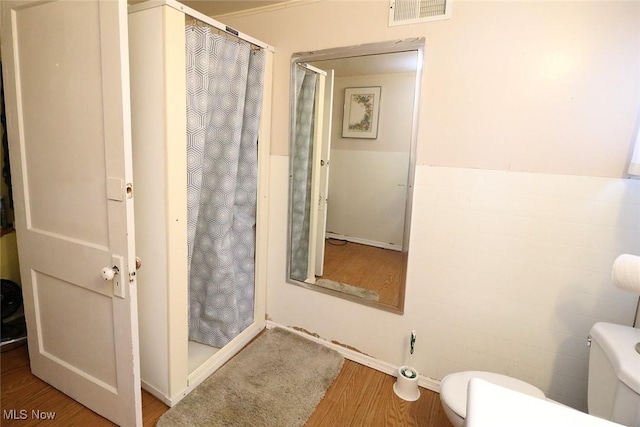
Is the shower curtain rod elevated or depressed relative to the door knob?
elevated

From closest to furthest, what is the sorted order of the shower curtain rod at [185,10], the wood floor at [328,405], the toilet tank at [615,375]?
the toilet tank at [615,375] < the shower curtain rod at [185,10] < the wood floor at [328,405]

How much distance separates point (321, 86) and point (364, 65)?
30 centimetres

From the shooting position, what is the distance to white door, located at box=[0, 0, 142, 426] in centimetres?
116

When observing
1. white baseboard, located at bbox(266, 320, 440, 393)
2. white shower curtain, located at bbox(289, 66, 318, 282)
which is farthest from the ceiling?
white baseboard, located at bbox(266, 320, 440, 393)

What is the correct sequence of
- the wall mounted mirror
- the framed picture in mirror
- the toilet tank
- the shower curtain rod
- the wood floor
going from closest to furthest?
the toilet tank → the shower curtain rod → the wood floor → the wall mounted mirror → the framed picture in mirror

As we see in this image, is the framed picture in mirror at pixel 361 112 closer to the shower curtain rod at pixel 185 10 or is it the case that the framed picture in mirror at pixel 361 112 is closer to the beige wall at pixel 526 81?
the beige wall at pixel 526 81

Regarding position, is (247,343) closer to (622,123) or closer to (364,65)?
(364,65)

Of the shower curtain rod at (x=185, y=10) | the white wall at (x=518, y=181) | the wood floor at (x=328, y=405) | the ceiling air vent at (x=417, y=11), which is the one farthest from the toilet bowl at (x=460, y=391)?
the shower curtain rod at (x=185, y=10)

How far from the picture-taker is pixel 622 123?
127cm

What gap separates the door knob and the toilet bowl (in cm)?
138

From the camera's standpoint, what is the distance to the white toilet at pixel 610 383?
91cm

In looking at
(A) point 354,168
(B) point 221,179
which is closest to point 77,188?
(B) point 221,179

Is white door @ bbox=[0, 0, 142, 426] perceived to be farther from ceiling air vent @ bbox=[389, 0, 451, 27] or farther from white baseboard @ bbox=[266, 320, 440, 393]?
ceiling air vent @ bbox=[389, 0, 451, 27]

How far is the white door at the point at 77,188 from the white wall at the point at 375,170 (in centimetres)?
116
